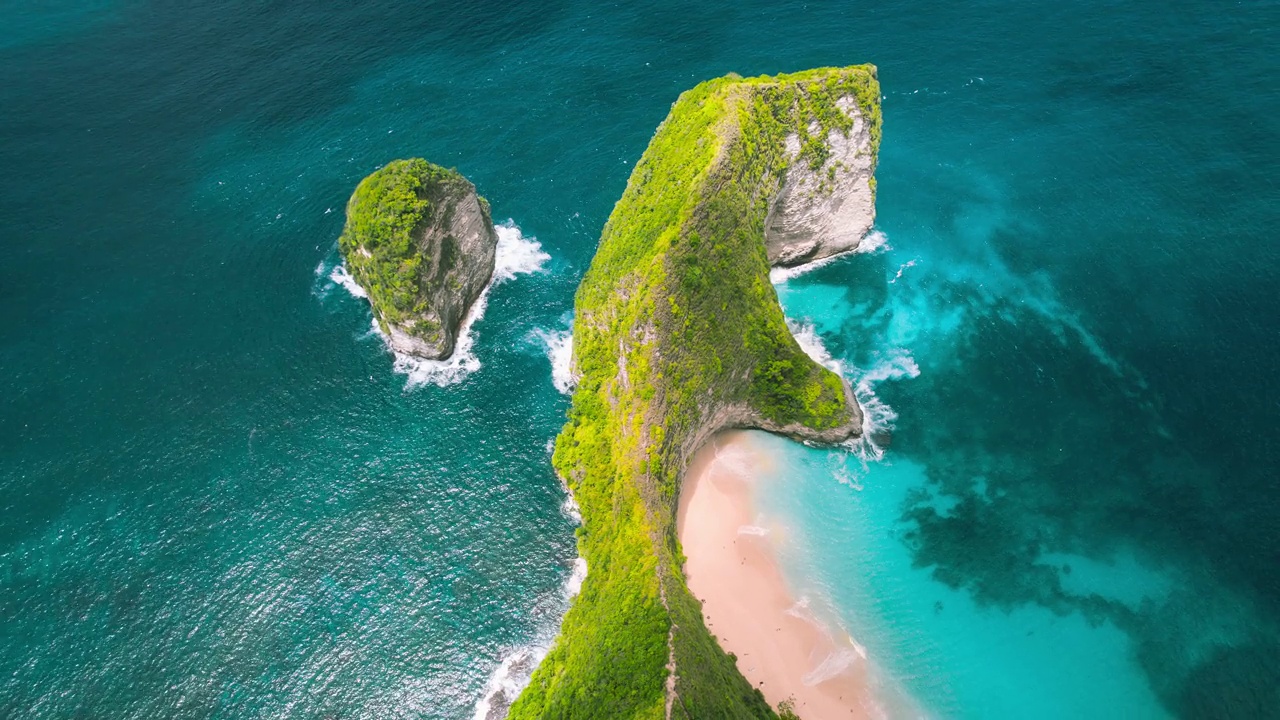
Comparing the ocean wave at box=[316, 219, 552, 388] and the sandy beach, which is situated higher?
the ocean wave at box=[316, 219, 552, 388]

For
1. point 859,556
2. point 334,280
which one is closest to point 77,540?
point 334,280

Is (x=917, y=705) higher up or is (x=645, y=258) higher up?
(x=645, y=258)

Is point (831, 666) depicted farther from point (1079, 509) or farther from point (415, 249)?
point (415, 249)

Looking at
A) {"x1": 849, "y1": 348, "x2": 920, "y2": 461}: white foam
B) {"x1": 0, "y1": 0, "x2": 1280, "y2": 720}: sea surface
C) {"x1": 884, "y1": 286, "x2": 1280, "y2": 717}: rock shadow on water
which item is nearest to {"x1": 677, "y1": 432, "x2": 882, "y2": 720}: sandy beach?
{"x1": 0, "y1": 0, "x2": 1280, "y2": 720}: sea surface


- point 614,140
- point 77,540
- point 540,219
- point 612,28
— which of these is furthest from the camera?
point 612,28

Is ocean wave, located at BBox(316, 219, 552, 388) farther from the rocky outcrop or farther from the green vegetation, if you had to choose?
the rocky outcrop

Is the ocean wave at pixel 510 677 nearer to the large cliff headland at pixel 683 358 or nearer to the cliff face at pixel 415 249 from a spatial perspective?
the large cliff headland at pixel 683 358

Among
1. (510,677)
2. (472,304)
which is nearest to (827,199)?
(472,304)

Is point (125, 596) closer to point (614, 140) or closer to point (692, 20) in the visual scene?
point (614, 140)
